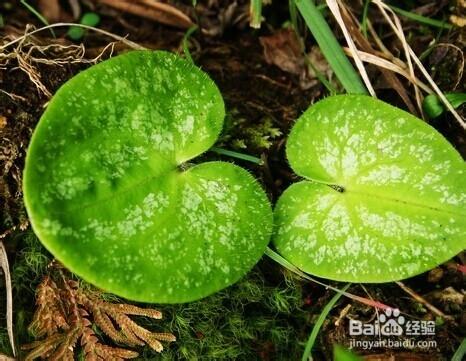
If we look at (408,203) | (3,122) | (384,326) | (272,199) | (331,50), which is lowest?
(384,326)

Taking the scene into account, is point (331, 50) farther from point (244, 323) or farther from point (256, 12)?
point (244, 323)

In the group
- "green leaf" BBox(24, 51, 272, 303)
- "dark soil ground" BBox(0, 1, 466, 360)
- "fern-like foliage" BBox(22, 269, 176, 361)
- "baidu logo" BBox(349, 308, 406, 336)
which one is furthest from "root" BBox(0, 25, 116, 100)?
"baidu logo" BBox(349, 308, 406, 336)

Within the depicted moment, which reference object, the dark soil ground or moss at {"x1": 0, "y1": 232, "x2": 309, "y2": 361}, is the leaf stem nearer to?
the dark soil ground

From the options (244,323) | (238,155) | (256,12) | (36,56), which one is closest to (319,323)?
(244,323)

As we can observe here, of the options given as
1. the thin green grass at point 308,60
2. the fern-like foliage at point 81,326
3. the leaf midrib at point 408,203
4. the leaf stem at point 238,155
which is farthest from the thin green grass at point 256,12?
the fern-like foliage at point 81,326

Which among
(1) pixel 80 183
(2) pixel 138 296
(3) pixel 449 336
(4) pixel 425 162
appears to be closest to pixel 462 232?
(4) pixel 425 162

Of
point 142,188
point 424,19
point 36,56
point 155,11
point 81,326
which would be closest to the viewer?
point 142,188

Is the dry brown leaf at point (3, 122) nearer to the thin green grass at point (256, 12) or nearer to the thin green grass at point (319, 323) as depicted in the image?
the thin green grass at point (256, 12)
